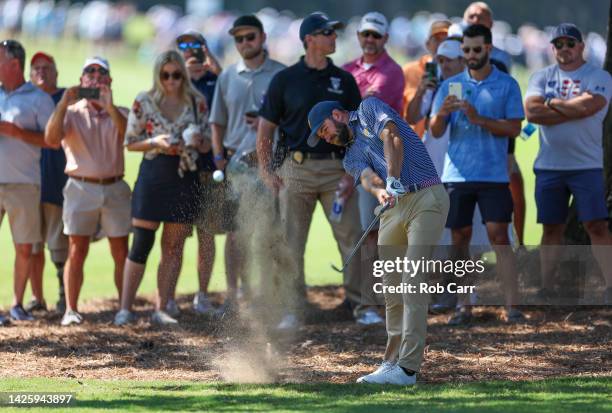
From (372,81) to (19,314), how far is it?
3.97 metres

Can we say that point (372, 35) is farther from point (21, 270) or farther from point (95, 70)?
point (21, 270)

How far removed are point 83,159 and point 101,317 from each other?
1.55 metres

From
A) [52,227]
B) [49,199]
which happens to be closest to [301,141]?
[49,199]

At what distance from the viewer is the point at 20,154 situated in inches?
484

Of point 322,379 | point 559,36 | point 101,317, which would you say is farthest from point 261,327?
point 559,36

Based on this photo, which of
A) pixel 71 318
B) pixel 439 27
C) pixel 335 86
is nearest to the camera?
pixel 335 86

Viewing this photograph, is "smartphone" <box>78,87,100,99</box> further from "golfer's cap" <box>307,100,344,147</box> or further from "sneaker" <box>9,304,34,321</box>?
"golfer's cap" <box>307,100,344,147</box>

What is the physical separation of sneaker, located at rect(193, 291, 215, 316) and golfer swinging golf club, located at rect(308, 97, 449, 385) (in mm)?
3818

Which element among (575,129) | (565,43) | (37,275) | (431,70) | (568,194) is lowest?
(37,275)

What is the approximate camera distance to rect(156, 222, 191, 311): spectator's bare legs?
Result: 11.9m

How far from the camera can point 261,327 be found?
402 inches

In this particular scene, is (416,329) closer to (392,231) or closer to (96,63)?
(392,231)

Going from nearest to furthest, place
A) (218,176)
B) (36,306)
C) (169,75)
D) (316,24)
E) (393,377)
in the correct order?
(393,377)
(316,24)
(218,176)
(169,75)
(36,306)

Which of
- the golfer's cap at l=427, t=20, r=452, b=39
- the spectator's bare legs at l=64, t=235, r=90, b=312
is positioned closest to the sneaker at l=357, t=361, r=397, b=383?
the spectator's bare legs at l=64, t=235, r=90, b=312
